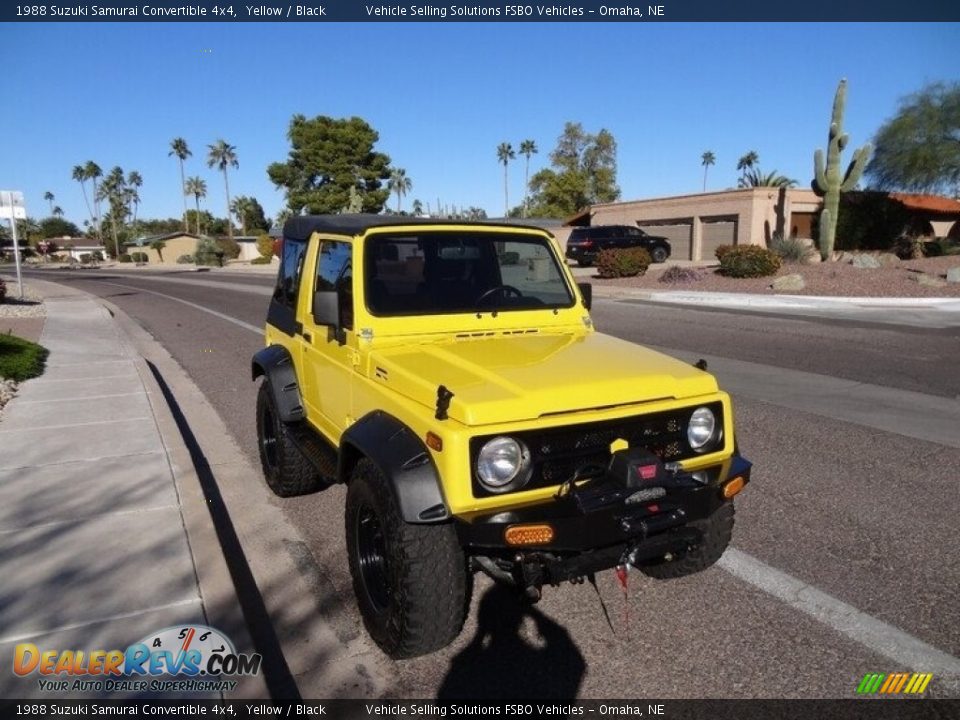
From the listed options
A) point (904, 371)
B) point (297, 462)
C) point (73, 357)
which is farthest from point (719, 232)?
point (297, 462)

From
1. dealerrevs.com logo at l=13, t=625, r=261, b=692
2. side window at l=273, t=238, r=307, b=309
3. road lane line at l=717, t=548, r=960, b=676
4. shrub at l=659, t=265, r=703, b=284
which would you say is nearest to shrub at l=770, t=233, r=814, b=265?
shrub at l=659, t=265, r=703, b=284

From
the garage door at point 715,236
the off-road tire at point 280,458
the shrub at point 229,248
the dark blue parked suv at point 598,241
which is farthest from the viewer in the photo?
the shrub at point 229,248

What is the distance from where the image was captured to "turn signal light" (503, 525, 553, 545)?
8.69 ft

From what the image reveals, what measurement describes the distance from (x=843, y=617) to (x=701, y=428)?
3.96ft

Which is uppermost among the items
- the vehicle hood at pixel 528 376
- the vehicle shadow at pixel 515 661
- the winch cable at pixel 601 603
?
the vehicle hood at pixel 528 376

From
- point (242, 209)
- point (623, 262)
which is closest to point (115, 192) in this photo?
point (242, 209)

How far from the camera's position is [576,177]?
225 feet

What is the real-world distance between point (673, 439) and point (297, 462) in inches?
108

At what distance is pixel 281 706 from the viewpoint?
9.09 ft

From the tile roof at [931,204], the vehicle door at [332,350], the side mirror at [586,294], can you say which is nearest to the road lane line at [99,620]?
the vehicle door at [332,350]

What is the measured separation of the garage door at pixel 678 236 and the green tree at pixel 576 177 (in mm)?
29983

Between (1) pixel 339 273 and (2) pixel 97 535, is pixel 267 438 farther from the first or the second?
(1) pixel 339 273

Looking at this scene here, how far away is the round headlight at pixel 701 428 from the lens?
10.3 feet

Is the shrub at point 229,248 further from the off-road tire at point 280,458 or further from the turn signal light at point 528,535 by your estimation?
the turn signal light at point 528,535
